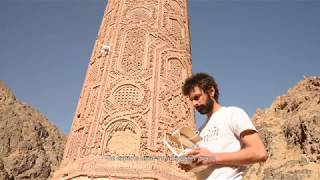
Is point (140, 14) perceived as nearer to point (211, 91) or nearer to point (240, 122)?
point (211, 91)

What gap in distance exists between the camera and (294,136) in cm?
2845

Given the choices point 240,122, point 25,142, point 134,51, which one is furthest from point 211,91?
point 25,142

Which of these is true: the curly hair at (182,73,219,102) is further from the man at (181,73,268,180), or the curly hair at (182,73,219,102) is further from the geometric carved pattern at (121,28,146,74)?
the geometric carved pattern at (121,28,146,74)

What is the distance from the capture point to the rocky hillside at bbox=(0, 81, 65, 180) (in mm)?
24592

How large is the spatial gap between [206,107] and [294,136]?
29.0m

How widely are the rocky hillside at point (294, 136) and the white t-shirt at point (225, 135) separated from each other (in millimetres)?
22453

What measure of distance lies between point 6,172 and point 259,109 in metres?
31.2

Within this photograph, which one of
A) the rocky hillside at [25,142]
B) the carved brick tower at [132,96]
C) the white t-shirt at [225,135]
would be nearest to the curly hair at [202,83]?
the white t-shirt at [225,135]

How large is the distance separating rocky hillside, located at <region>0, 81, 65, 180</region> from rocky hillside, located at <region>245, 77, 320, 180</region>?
1703 centimetres

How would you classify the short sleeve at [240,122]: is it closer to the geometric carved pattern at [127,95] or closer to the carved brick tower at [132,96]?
the carved brick tower at [132,96]

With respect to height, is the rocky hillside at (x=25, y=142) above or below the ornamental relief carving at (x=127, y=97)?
above

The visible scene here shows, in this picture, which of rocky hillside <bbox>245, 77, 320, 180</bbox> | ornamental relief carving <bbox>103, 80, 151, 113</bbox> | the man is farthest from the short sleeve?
rocky hillside <bbox>245, 77, 320, 180</bbox>

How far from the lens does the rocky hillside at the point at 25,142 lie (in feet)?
80.7

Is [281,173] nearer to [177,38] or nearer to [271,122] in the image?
[271,122]
